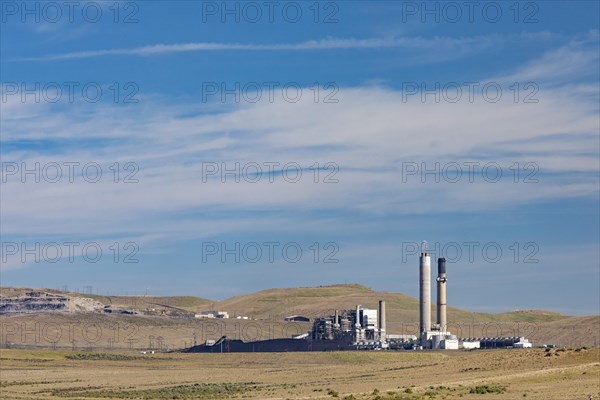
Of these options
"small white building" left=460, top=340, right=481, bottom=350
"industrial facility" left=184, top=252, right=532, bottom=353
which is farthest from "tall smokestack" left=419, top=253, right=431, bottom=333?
"small white building" left=460, top=340, right=481, bottom=350

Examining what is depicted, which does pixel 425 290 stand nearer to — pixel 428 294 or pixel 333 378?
pixel 428 294

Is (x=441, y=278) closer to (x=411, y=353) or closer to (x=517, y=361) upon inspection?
(x=411, y=353)

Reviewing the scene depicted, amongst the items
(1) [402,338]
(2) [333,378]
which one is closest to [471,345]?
(1) [402,338]

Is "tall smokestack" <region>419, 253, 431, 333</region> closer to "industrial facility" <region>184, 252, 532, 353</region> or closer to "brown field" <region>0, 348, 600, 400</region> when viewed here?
"industrial facility" <region>184, 252, 532, 353</region>

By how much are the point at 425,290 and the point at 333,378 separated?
7685cm

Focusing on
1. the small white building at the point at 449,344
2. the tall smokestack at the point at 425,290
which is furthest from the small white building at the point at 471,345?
the tall smokestack at the point at 425,290

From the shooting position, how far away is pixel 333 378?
337 ft

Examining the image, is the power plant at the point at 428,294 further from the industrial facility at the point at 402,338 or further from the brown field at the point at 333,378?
the brown field at the point at 333,378

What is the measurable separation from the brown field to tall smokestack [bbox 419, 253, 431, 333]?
20.6 meters

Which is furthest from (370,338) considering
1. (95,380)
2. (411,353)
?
(95,380)

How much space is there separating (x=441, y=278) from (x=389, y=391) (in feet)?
338

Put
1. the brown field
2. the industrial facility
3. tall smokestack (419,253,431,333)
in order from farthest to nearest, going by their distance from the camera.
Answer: tall smokestack (419,253,431,333), the industrial facility, the brown field

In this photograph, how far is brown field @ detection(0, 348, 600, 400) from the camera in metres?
74.8

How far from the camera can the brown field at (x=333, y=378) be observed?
74.8m
